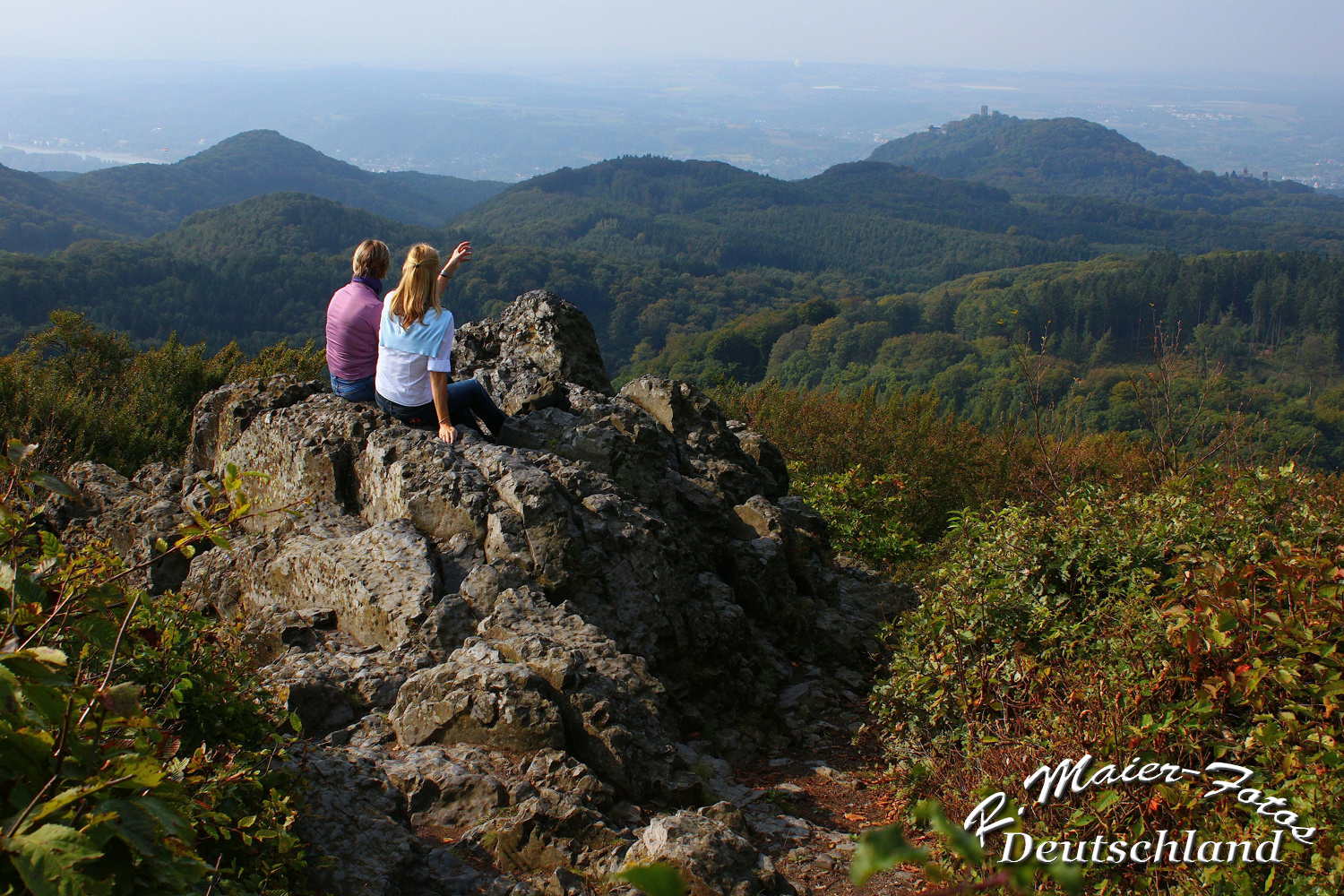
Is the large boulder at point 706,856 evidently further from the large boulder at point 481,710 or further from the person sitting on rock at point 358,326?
the person sitting on rock at point 358,326

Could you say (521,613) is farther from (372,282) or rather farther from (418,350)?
(372,282)

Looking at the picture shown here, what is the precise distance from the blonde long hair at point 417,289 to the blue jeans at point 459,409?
634 millimetres

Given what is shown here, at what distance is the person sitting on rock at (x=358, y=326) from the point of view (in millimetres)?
6727

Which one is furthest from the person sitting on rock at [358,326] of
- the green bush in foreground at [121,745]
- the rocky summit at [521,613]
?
the green bush in foreground at [121,745]

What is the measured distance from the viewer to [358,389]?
6.97 m

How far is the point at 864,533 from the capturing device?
428 inches

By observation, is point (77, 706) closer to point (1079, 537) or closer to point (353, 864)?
point (353, 864)

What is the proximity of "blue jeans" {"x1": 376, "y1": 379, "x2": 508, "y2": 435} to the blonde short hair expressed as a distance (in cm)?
104

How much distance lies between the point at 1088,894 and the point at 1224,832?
604mm

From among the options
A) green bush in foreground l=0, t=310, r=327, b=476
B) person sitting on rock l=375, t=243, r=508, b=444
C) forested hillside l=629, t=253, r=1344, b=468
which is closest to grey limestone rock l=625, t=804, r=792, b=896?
person sitting on rock l=375, t=243, r=508, b=444

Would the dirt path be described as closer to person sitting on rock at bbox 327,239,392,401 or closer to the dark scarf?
person sitting on rock at bbox 327,239,392,401

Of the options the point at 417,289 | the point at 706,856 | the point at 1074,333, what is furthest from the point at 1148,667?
the point at 1074,333

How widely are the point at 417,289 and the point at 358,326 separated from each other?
0.95 m

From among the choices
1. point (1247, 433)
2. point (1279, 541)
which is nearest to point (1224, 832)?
point (1279, 541)
